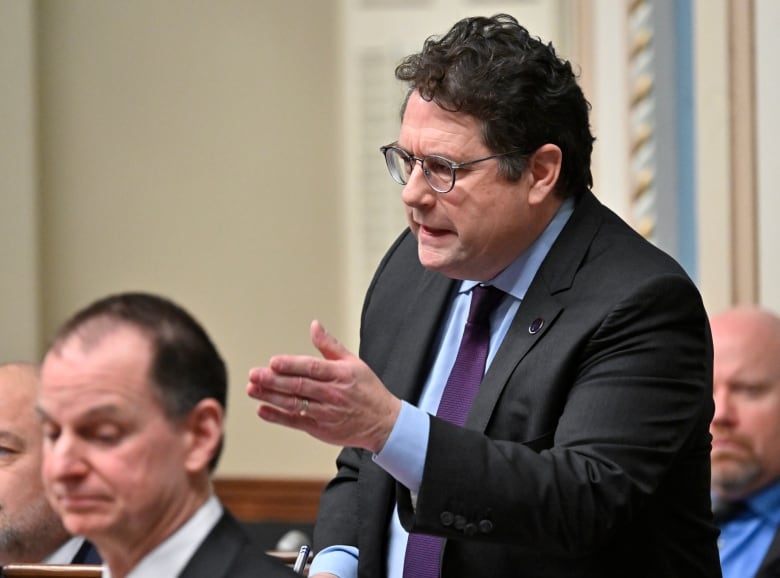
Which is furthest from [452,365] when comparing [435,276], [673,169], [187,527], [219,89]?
[219,89]

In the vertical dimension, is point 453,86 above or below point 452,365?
above

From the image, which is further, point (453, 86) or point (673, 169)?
point (673, 169)

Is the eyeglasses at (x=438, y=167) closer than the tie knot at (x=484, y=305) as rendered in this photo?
Yes

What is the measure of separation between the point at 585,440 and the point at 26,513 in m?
1.35

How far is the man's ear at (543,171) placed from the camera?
256cm

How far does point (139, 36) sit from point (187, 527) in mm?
4792

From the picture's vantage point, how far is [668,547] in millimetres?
2408

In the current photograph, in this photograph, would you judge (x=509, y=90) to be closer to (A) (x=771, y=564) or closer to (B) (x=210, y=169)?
(A) (x=771, y=564)

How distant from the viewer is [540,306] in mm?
2512

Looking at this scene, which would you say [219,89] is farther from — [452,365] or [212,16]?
[452,365]

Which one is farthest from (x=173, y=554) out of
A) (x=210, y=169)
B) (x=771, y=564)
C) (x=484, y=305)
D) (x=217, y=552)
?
(x=210, y=169)

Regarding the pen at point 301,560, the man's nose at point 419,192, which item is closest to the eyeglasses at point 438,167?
the man's nose at point 419,192

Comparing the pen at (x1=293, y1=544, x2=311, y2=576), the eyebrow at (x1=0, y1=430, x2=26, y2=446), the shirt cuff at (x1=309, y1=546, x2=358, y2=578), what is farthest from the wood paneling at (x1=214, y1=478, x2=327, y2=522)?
the pen at (x1=293, y1=544, x2=311, y2=576)

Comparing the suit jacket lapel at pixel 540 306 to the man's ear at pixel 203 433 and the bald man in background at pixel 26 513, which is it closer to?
the man's ear at pixel 203 433
